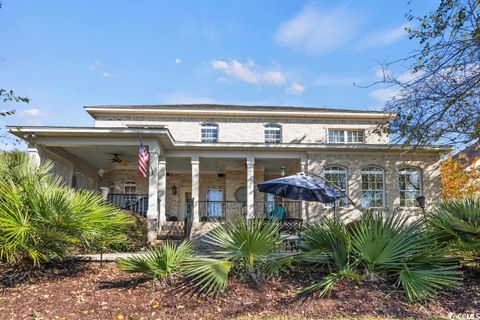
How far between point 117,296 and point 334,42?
24.6ft

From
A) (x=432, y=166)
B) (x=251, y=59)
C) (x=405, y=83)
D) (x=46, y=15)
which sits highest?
(x=251, y=59)

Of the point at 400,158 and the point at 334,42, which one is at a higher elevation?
the point at 334,42

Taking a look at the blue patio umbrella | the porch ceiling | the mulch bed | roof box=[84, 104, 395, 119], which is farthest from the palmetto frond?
roof box=[84, 104, 395, 119]

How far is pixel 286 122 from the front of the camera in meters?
18.8

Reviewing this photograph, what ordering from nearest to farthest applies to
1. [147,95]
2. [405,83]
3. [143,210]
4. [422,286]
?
[422,286] < [405,83] < [143,210] < [147,95]

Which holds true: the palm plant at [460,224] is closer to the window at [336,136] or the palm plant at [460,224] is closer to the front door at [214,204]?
the front door at [214,204]

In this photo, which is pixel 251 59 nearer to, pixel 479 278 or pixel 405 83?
pixel 405 83

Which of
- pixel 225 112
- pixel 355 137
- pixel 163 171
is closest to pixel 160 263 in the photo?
pixel 163 171

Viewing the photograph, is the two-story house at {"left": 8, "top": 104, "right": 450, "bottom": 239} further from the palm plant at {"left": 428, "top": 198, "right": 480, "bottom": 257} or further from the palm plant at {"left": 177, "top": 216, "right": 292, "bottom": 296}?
the palm plant at {"left": 177, "top": 216, "right": 292, "bottom": 296}

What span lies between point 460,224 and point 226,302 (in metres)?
3.98

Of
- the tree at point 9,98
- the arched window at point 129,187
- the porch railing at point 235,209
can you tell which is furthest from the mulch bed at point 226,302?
the arched window at point 129,187

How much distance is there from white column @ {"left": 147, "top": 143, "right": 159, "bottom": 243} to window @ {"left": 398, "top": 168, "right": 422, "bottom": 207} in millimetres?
10249

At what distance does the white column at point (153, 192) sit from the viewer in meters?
11.8

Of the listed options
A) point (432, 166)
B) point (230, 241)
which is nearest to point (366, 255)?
point (230, 241)
